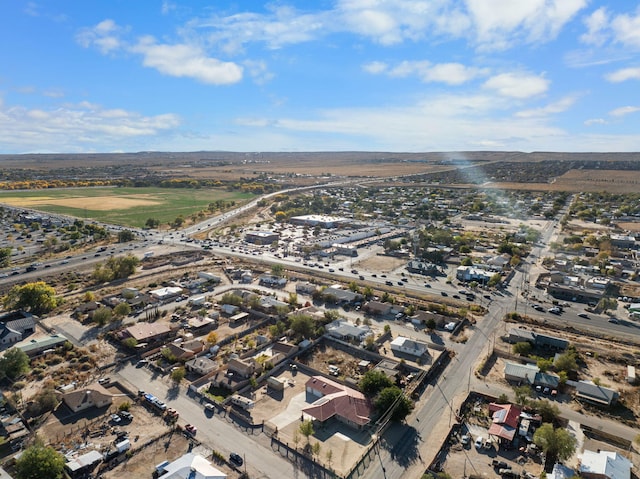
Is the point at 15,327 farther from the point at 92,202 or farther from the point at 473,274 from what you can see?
the point at 92,202

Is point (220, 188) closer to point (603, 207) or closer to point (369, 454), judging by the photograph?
point (603, 207)

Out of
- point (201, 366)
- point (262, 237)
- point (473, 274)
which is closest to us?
point (201, 366)

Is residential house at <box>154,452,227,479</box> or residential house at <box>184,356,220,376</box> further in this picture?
residential house at <box>184,356,220,376</box>

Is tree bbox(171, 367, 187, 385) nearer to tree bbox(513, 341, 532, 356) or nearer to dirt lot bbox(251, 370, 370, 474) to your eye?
dirt lot bbox(251, 370, 370, 474)

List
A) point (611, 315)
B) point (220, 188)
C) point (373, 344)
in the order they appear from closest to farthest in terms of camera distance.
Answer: point (373, 344) < point (611, 315) < point (220, 188)

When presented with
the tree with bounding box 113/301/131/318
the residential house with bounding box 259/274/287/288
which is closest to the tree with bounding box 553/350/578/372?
the residential house with bounding box 259/274/287/288

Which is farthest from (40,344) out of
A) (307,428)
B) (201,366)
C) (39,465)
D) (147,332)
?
(307,428)

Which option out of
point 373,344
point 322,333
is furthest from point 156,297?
point 373,344
